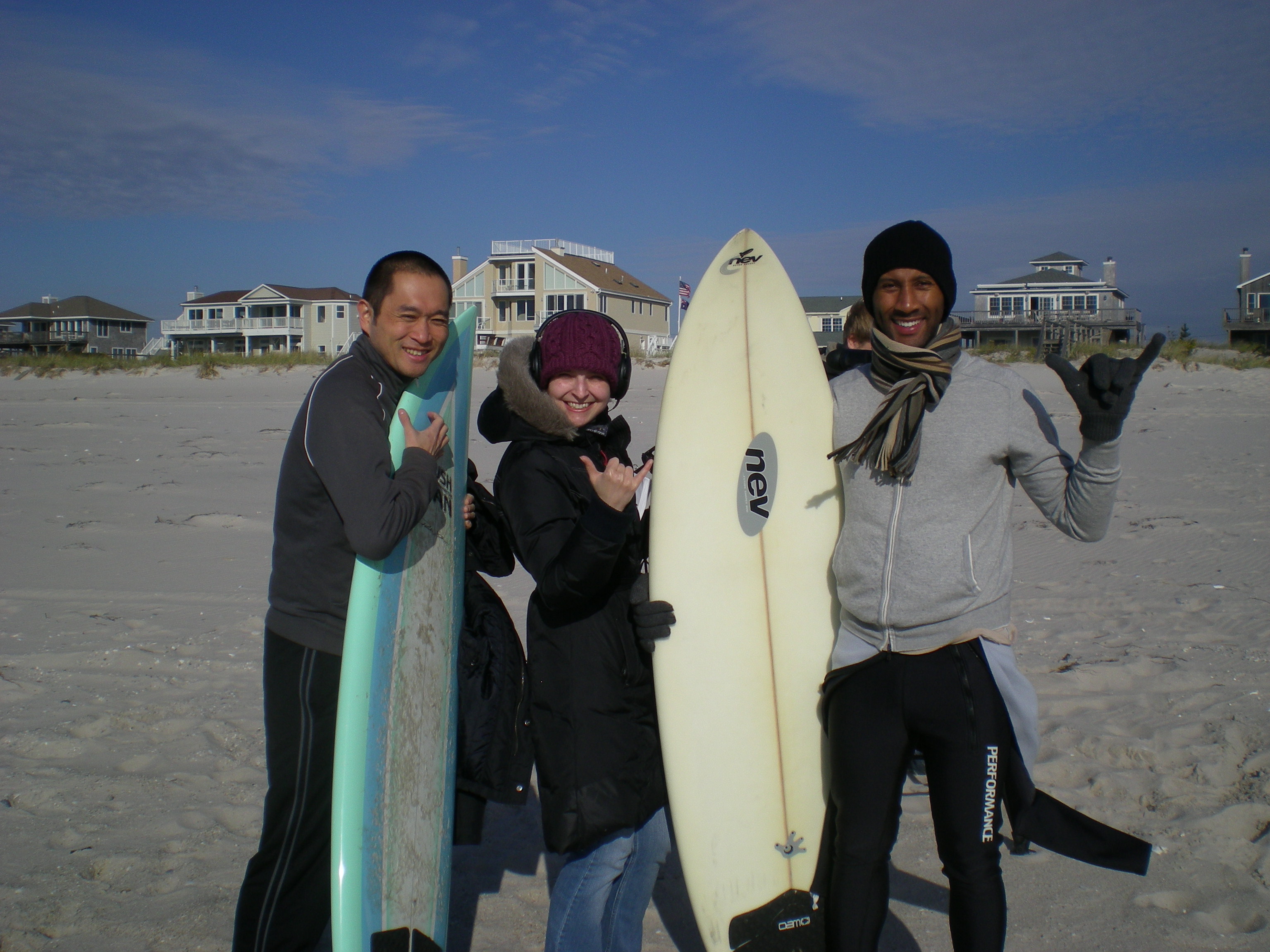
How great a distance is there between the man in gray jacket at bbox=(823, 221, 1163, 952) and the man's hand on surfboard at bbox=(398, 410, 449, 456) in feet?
3.05

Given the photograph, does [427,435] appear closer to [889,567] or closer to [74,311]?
[889,567]

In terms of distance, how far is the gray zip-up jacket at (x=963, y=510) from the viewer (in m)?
1.80

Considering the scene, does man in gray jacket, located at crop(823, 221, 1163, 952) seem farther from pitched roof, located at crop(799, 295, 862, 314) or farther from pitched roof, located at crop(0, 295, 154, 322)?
pitched roof, located at crop(0, 295, 154, 322)

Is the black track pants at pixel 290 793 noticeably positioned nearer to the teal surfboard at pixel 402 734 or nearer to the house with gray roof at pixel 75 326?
the teal surfboard at pixel 402 734

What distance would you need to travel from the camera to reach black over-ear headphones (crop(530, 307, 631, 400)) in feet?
6.58

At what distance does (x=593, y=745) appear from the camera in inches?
71.5

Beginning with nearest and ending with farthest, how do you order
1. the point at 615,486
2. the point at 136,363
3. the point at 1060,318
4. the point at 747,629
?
the point at 615,486
the point at 747,629
the point at 136,363
the point at 1060,318

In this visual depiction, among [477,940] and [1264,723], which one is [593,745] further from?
[1264,723]

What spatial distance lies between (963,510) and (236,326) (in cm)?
5053

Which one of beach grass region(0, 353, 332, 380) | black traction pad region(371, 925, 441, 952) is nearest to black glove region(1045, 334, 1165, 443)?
black traction pad region(371, 925, 441, 952)

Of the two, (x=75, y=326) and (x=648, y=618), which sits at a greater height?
(x=75, y=326)

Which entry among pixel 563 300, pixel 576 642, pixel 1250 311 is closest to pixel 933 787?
pixel 576 642

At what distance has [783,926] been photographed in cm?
210

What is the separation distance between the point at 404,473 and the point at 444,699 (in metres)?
0.68
